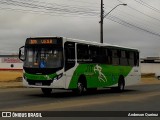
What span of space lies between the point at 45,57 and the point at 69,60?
4.25 ft

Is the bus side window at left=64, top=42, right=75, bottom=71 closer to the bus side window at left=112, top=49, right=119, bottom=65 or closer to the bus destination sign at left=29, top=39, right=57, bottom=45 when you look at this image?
the bus destination sign at left=29, top=39, right=57, bottom=45

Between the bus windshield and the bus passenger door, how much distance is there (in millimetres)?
388

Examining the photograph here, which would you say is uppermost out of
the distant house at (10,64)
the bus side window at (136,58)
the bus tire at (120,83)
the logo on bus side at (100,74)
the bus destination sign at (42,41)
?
the bus destination sign at (42,41)

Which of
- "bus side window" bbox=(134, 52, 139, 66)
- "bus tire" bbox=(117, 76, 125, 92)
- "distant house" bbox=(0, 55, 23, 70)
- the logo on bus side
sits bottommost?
"distant house" bbox=(0, 55, 23, 70)

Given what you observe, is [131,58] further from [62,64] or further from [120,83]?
[62,64]

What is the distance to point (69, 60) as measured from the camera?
25188mm

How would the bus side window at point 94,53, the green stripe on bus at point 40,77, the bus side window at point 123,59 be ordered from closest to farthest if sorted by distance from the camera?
the green stripe on bus at point 40,77, the bus side window at point 94,53, the bus side window at point 123,59

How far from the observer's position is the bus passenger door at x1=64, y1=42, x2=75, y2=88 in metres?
24.9

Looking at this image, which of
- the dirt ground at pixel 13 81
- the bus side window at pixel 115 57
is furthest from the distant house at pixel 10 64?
the bus side window at pixel 115 57

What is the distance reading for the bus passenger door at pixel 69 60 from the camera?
24.9 metres

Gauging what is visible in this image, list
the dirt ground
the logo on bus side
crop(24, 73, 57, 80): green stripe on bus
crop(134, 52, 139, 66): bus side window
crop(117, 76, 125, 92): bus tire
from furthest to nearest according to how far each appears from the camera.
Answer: the dirt ground < crop(134, 52, 139, 66): bus side window < crop(117, 76, 125, 92): bus tire < the logo on bus side < crop(24, 73, 57, 80): green stripe on bus

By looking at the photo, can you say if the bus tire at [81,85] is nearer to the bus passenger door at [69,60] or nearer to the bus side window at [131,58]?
the bus passenger door at [69,60]

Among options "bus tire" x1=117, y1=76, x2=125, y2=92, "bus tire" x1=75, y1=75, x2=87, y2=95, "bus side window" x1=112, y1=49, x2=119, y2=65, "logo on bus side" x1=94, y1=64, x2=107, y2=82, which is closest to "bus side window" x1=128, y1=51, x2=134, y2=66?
"bus tire" x1=117, y1=76, x2=125, y2=92

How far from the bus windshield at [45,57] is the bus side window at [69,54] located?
0.38 meters
